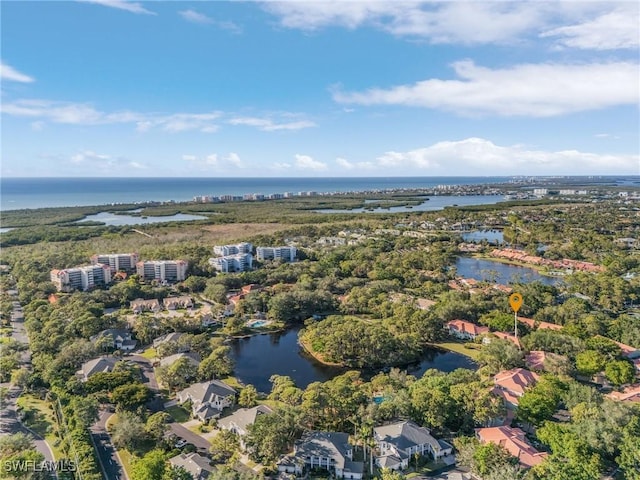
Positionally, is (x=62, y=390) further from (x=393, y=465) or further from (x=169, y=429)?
(x=393, y=465)

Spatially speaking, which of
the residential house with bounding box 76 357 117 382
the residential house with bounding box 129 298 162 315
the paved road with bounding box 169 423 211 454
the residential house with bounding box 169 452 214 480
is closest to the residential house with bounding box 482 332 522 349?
A: the paved road with bounding box 169 423 211 454

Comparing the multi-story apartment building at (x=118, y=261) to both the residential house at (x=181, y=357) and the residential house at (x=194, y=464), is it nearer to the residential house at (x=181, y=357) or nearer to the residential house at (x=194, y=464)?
the residential house at (x=181, y=357)

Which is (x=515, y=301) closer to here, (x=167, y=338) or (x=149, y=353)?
(x=167, y=338)

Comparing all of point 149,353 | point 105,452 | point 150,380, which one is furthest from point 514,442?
point 149,353

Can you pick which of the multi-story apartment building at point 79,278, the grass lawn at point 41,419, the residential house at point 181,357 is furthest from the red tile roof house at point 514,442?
the multi-story apartment building at point 79,278

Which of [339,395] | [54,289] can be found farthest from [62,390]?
[54,289]

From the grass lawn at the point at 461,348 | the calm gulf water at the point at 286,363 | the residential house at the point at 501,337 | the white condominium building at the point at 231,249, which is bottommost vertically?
the calm gulf water at the point at 286,363

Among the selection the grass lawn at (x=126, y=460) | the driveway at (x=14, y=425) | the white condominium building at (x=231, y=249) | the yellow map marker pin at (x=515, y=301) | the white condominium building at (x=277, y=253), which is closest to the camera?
the grass lawn at (x=126, y=460)

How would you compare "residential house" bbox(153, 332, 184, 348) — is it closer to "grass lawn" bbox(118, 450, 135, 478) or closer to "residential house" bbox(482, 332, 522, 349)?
"grass lawn" bbox(118, 450, 135, 478)
